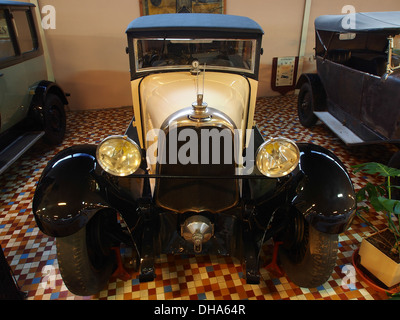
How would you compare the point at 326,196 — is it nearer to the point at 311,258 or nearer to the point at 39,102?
the point at 311,258

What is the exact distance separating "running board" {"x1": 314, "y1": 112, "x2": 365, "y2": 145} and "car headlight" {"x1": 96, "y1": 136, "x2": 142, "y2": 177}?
271cm

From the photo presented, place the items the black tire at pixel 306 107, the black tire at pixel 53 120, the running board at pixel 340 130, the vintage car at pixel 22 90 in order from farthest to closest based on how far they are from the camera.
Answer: the black tire at pixel 306 107 < the black tire at pixel 53 120 < the running board at pixel 340 130 < the vintage car at pixel 22 90

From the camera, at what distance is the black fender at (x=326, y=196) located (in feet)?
5.04

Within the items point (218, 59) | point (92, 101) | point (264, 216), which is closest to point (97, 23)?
point (92, 101)

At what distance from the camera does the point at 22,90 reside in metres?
3.55

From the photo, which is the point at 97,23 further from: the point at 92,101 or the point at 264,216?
the point at 264,216

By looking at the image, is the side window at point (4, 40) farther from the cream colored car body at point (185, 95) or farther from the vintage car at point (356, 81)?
the vintage car at point (356, 81)

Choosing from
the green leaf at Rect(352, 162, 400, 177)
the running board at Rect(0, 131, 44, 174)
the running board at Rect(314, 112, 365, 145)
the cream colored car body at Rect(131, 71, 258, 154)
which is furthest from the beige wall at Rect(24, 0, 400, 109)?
the green leaf at Rect(352, 162, 400, 177)

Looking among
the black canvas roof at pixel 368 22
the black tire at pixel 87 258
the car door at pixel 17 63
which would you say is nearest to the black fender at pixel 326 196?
the black tire at pixel 87 258

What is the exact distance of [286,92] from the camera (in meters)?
6.16

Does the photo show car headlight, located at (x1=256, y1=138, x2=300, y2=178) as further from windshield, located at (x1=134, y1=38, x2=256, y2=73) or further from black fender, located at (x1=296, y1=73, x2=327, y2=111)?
black fender, located at (x1=296, y1=73, x2=327, y2=111)

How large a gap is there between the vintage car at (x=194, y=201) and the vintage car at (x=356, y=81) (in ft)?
5.41

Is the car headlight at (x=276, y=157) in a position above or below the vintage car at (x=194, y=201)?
above

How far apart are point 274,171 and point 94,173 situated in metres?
1.03
